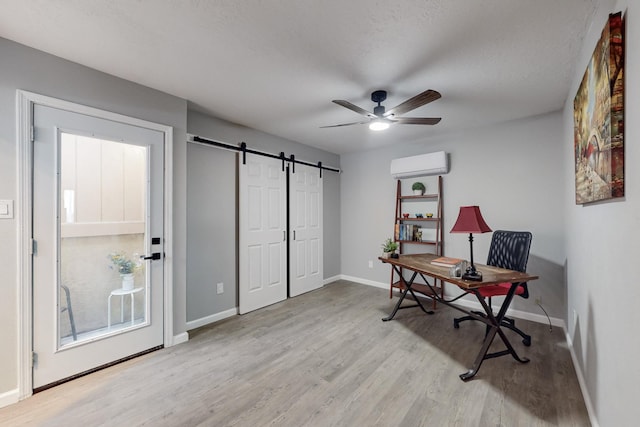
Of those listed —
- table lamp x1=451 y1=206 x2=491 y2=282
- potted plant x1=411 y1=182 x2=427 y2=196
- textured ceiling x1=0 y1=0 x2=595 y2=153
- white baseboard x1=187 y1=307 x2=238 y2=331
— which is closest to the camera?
textured ceiling x1=0 y1=0 x2=595 y2=153

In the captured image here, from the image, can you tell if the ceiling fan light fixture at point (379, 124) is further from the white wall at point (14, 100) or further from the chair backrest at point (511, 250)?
the white wall at point (14, 100)

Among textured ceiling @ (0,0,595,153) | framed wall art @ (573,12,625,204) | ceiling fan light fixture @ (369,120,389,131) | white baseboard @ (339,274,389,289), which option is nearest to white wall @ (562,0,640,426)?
framed wall art @ (573,12,625,204)

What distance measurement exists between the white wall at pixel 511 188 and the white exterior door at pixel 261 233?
1760 millimetres

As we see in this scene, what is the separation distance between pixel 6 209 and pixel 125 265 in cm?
86

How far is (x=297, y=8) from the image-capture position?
5.03ft

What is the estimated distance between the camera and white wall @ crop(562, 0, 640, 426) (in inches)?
40.3

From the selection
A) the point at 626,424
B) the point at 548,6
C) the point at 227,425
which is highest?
the point at 548,6

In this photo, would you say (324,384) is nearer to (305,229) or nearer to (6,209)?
(6,209)

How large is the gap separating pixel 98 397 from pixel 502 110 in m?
4.51

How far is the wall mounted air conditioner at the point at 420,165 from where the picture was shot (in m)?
3.82

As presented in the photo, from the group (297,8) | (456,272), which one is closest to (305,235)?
(456,272)

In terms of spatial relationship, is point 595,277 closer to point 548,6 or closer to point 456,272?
point 456,272

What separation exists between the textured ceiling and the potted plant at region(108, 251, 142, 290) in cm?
155

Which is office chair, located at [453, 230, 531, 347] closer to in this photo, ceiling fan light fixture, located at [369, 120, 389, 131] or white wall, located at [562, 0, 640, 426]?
white wall, located at [562, 0, 640, 426]
